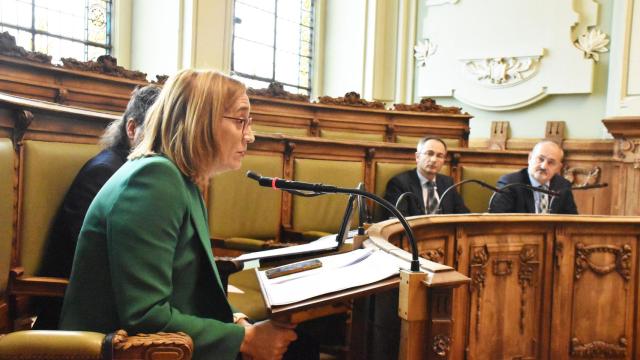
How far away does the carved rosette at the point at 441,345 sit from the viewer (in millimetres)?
1249

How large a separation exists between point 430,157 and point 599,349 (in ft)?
5.13

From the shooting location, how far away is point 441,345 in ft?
4.12

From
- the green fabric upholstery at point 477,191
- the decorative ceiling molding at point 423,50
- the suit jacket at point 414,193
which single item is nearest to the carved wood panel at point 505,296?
the suit jacket at point 414,193

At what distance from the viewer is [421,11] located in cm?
731

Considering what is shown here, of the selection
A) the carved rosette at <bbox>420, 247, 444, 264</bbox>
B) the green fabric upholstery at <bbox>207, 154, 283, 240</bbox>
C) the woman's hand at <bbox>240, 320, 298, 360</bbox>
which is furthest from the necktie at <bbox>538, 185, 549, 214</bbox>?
the woman's hand at <bbox>240, 320, 298, 360</bbox>

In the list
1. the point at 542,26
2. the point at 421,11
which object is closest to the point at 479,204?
the point at 542,26

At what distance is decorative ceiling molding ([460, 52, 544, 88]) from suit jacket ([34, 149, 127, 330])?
5.57m

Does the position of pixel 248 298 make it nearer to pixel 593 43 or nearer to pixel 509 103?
pixel 509 103

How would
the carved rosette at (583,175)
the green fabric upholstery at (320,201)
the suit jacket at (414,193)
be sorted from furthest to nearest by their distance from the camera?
the carved rosette at (583,175)
the suit jacket at (414,193)
the green fabric upholstery at (320,201)

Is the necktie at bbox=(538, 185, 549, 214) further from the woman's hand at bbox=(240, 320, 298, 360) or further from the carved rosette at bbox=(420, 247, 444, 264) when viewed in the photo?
the woman's hand at bbox=(240, 320, 298, 360)

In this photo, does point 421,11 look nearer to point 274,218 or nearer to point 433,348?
point 274,218

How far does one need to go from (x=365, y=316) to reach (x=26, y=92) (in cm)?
270

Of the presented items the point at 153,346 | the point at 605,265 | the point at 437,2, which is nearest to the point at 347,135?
the point at 605,265

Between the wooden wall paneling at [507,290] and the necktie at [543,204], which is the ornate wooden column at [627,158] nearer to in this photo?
the necktie at [543,204]
